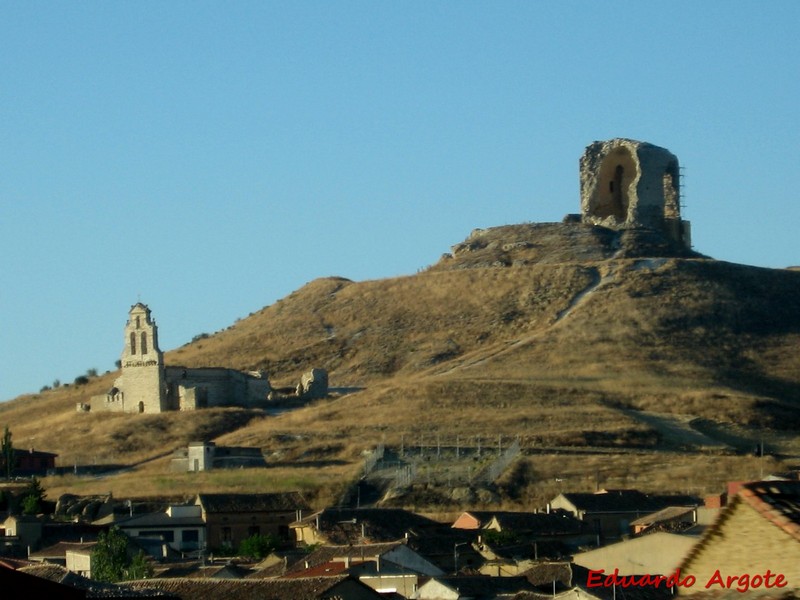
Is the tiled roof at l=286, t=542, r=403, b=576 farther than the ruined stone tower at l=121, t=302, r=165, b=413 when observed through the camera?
No

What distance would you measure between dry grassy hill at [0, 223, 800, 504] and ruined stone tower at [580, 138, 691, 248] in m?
1.54

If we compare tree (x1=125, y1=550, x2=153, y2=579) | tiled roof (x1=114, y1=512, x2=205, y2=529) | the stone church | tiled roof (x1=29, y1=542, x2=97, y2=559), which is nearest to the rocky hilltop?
the stone church

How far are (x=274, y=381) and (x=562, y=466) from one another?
29382mm

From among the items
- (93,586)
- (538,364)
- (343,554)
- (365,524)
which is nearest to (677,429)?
(538,364)

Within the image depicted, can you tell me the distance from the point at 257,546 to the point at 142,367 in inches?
1422

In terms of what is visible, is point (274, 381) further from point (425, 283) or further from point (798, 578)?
point (798, 578)

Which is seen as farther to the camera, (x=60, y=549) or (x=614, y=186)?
(x=614, y=186)

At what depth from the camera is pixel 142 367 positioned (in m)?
83.6

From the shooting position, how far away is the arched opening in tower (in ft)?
328

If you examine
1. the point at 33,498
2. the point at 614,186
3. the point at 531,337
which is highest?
the point at 614,186

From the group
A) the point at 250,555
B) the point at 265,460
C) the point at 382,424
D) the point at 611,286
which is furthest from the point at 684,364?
the point at 250,555

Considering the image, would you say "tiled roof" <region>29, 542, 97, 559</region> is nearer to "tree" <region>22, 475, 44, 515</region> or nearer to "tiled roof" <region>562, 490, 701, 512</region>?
"tree" <region>22, 475, 44, 515</region>

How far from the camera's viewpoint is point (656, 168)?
9862cm

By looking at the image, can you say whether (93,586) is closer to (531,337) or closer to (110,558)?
(110,558)
